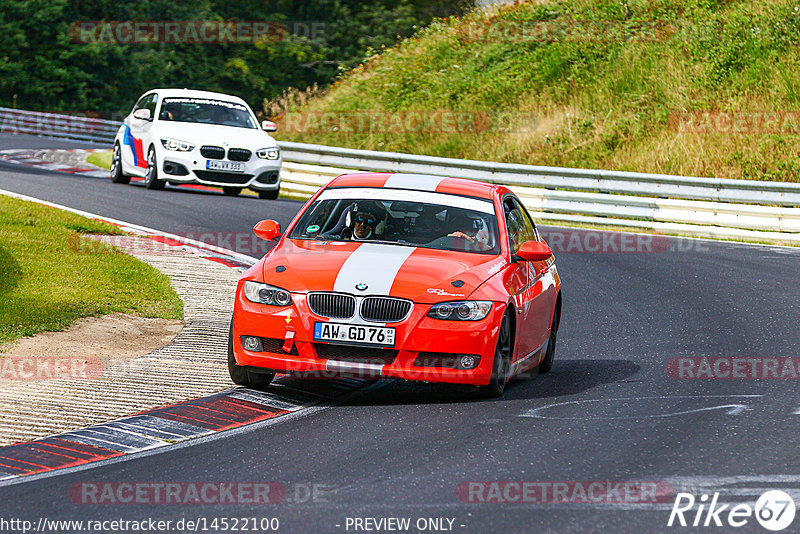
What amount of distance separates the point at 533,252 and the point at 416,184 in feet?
4.34

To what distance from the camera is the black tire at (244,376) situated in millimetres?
8703

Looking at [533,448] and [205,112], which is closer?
[533,448]

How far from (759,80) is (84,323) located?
2208 cm

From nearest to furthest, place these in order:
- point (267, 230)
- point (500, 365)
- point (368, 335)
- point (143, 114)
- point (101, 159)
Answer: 1. point (368, 335)
2. point (500, 365)
3. point (267, 230)
4. point (143, 114)
5. point (101, 159)

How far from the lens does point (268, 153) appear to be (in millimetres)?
22188

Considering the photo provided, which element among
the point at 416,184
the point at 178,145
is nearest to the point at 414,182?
the point at 416,184

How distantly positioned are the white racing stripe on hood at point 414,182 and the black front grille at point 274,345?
205 cm

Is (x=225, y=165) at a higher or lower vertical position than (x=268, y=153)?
lower

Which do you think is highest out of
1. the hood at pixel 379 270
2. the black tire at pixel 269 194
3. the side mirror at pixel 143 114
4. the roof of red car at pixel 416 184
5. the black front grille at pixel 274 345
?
the roof of red car at pixel 416 184

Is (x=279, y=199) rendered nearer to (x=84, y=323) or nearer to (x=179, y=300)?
(x=179, y=300)

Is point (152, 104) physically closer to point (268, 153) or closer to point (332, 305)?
point (268, 153)

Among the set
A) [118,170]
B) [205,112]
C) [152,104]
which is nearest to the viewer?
[205,112]

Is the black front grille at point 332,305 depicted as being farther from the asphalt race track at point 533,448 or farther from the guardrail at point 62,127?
the guardrail at point 62,127

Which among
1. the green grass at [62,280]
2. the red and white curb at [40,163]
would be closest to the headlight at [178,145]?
the red and white curb at [40,163]
